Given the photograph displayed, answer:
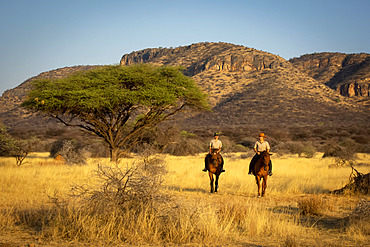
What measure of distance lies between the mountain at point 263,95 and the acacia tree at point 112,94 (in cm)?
2593

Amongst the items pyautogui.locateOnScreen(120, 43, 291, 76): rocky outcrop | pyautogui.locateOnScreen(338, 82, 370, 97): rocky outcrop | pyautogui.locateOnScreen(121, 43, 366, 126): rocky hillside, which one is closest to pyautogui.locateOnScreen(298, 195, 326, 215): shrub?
pyautogui.locateOnScreen(121, 43, 366, 126): rocky hillside

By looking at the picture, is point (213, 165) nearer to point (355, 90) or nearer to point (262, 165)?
point (262, 165)

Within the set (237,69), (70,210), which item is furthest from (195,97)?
(237,69)

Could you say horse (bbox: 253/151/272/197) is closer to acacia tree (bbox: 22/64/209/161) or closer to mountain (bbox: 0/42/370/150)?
acacia tree (bbox: 22/64/209/161)

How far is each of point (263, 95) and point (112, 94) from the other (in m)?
64.6

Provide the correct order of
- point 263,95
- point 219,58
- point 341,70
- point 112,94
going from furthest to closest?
point 341,70 → point 219,58 → point 263,95 → point 112,94

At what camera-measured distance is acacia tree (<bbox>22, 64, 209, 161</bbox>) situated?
17.9 m

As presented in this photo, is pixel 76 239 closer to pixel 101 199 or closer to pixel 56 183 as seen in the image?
pixel 101 199

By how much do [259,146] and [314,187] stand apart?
4178mm

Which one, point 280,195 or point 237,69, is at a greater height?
point 237,69

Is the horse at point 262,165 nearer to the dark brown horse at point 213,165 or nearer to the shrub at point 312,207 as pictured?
the dark brown horse at point 213,165

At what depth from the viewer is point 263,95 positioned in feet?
257

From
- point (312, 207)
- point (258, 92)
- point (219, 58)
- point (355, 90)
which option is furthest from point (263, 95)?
point (312, 207)

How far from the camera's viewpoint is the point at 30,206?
8.12 meters
